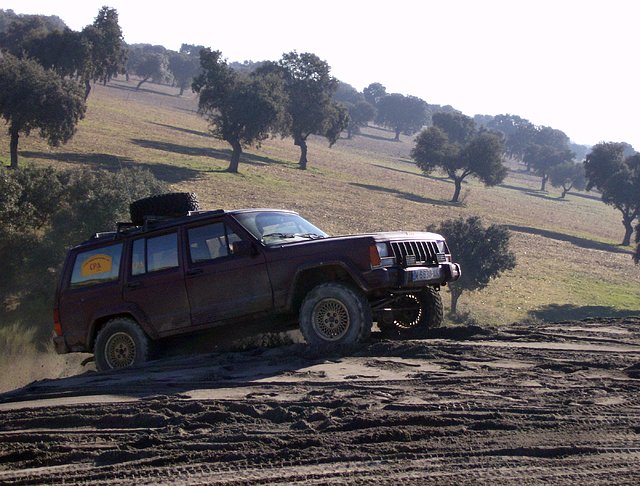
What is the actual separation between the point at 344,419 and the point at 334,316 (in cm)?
253

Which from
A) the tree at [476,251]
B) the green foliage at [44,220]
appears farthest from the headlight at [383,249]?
the tree at [476,251]

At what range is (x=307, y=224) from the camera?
365 inches

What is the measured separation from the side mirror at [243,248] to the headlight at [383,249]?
141cm

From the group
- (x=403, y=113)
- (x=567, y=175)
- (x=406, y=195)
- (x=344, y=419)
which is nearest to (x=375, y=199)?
(x=406, y=195)

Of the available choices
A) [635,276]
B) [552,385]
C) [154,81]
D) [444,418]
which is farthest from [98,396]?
[154,81]

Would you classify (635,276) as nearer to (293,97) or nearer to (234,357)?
(293,97)

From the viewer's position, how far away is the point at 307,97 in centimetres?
6138

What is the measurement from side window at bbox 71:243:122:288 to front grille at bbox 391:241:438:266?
11.1 feet

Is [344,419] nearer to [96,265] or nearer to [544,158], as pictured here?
[96,265]

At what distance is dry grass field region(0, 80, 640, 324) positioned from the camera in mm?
31188

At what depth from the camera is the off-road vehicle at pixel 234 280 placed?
803 centimetres

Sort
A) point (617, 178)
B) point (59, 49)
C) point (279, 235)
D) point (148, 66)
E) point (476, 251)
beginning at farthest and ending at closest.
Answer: point (148, 66) → point (617, 178) → point (59, 49) → point (476, 251) → point (279, 235)

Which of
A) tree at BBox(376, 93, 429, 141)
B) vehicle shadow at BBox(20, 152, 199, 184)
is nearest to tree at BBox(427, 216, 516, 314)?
vehicle shadow at BBox(20, 152, 199, 184)

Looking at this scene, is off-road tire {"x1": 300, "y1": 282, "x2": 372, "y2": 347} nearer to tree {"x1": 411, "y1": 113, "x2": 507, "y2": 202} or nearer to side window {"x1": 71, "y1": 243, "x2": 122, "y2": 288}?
side window {"x1": 71, "y1": 243, "x2": 122, "y2": 288}
